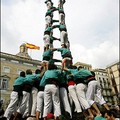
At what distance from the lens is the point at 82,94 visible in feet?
23.3

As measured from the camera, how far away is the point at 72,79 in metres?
7.59

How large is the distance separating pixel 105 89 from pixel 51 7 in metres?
54.1

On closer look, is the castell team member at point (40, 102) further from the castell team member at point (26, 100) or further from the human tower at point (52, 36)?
the human tower at point (52, 36)

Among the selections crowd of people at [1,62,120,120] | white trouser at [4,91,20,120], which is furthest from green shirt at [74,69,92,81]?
white trouser at [4,91,20,120]

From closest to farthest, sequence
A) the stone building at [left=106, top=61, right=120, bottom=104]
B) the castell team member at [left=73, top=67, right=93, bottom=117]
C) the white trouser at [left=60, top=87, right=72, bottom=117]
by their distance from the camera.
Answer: the castell team member at [left=73, top=67, right=93, bottom=117] < the white trouser at [left=60, top=87, right=72, bottom=117] < the stone building at [left=106, top=61, right=120, bottom=104]

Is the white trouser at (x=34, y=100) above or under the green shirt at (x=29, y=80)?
under

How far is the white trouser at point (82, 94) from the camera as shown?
6880mm

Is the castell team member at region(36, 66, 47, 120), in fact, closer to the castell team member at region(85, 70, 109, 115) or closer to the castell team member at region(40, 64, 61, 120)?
the castell team member at region(40, 64, 61, 120)

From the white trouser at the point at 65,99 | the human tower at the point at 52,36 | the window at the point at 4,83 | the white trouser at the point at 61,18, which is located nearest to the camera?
the white trouser at the point at 65,99

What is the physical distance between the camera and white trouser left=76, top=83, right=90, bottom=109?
6880 millimetres

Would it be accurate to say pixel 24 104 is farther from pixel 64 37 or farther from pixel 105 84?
pixel 105 84

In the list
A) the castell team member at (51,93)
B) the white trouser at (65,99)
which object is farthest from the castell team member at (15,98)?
the white trouser at (65,99)

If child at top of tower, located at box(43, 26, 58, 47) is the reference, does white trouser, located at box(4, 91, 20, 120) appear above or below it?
below

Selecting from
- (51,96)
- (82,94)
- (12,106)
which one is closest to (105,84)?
(82,94)
